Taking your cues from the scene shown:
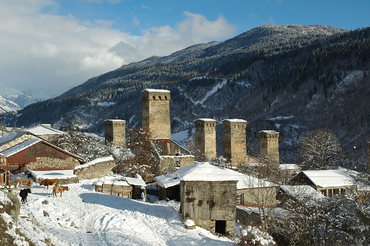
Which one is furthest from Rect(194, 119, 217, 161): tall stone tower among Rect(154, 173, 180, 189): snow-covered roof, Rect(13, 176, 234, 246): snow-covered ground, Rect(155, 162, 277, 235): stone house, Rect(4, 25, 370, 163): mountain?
Rect(4, 25, 370, 163): mountain

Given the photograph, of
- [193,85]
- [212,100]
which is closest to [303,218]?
[212,100]

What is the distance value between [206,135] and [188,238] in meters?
25.6

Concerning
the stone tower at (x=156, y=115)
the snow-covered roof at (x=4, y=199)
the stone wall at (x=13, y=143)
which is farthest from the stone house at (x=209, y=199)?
the stone wall at (x=13, y=143)

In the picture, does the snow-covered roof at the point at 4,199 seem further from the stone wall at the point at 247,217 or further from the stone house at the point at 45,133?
the stone house at the point at 45,133

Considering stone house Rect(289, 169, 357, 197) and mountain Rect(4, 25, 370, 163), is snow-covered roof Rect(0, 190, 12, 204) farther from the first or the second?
mountain Rect(4, 25, 370, 163)

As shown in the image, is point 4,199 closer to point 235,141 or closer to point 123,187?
point 123,187

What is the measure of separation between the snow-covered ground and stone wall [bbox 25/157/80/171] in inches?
266

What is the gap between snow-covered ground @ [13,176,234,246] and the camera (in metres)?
9.85

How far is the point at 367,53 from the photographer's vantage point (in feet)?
306

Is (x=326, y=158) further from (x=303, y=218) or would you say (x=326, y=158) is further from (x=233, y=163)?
(x=303, y=218)

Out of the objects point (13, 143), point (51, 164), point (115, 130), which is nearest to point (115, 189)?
point (51, 164)

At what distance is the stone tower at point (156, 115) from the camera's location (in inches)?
1057

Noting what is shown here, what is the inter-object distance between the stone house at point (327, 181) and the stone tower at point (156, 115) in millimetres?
12389

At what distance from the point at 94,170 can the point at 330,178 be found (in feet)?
67.3
